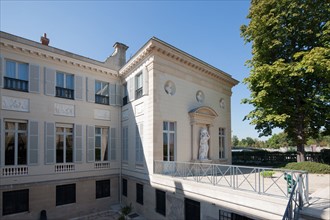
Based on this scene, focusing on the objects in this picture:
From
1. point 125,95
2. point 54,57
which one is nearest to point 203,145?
point 125,95

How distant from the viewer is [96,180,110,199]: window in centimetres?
1417

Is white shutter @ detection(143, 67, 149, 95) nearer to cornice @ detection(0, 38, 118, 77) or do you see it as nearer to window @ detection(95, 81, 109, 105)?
cornice @ detection(0, 38, 118, 77)

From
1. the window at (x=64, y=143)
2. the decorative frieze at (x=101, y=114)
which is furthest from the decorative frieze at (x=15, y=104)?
the decorative frieze at (x=101, y=114)

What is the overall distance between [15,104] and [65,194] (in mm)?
5973

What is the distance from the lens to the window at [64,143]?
12984 millimetres

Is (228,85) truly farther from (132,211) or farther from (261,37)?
(132,211)

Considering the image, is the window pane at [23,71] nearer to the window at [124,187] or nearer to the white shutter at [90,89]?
the white shutter at [90,89]

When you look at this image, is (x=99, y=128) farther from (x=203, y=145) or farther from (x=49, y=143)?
(x=203, y=145)

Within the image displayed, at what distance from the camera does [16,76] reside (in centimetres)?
1186

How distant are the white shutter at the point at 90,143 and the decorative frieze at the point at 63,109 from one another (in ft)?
4.84

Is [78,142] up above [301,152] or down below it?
above

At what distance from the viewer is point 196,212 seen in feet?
30.5

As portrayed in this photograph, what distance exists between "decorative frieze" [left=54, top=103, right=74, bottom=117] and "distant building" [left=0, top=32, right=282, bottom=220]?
2.2 inches

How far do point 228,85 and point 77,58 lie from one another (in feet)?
38.7
